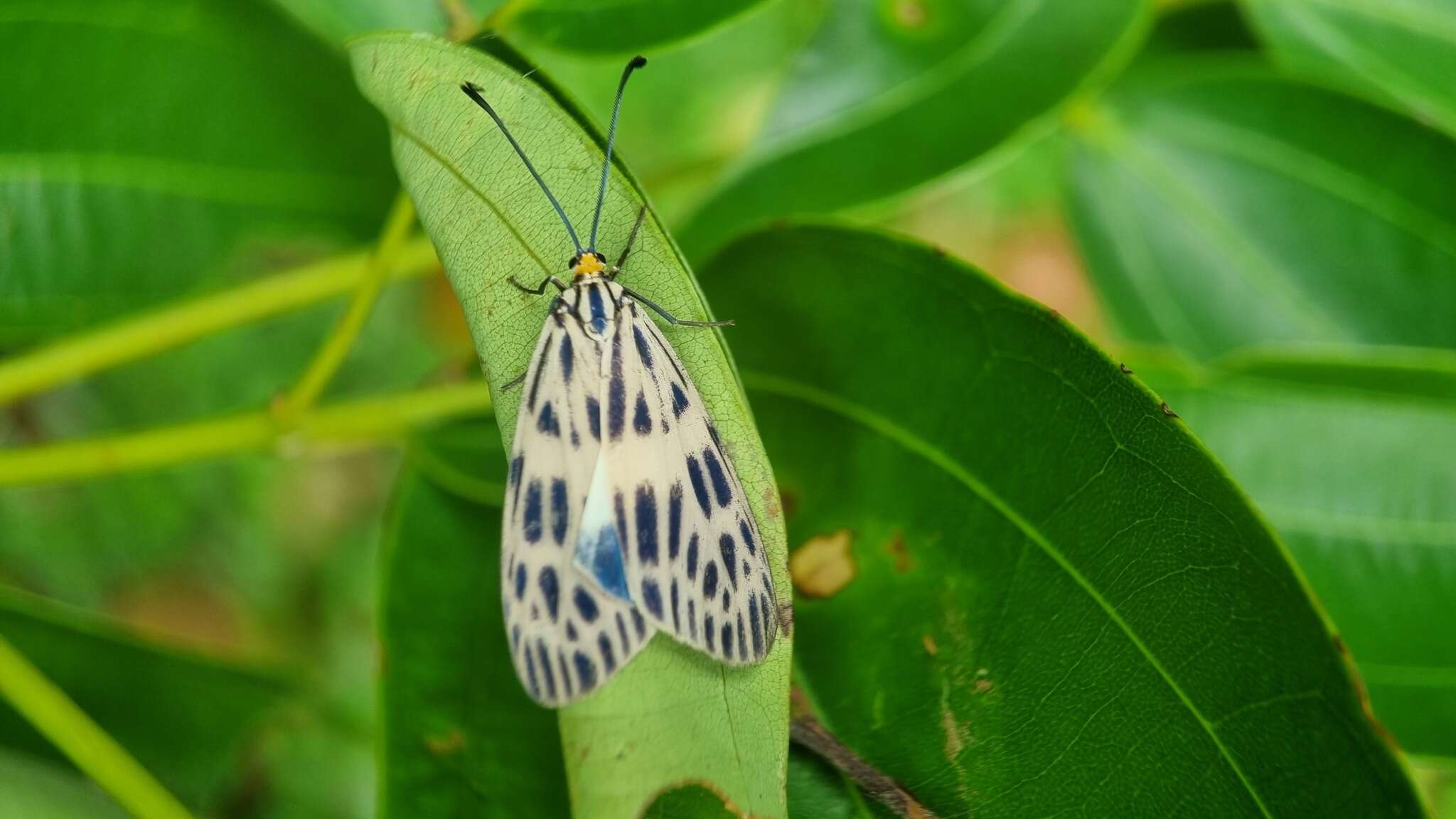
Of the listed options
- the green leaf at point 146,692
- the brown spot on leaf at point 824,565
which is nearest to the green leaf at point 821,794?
the brown spot on leaf at point 824,565

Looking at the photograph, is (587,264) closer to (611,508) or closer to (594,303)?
(594,303)

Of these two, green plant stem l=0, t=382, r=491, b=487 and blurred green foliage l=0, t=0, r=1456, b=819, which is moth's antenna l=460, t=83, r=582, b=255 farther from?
green plant stem l=0, t=382, r=491, b=487

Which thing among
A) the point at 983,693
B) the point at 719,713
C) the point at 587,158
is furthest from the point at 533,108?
the point at 983,693

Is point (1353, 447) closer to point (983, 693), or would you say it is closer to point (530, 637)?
point (983, 693)

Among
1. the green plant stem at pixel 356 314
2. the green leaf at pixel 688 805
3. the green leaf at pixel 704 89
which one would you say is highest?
the green leaf at pixel 704 89

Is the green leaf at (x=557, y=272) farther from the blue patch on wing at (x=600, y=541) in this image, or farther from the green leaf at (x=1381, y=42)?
the green leaf at (x=1381, y=42)
